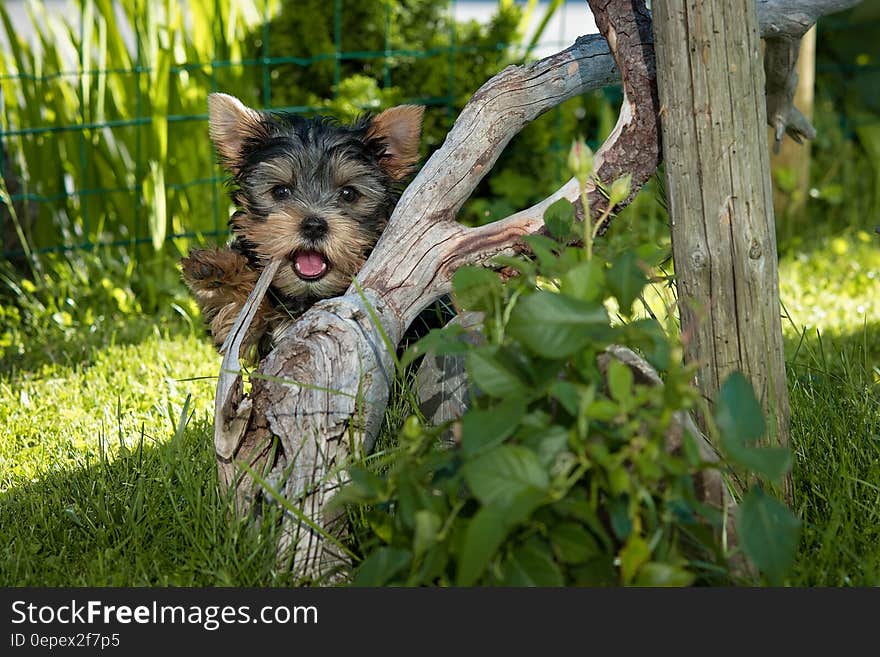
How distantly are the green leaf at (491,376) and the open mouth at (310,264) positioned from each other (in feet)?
5.16

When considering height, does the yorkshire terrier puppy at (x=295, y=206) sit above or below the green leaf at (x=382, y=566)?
above

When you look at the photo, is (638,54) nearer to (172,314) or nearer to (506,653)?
(506,653)

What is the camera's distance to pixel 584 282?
2205mm

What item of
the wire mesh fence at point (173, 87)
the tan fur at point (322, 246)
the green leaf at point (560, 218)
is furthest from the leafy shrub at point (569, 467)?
the wire mesh fence at point (173, 87)

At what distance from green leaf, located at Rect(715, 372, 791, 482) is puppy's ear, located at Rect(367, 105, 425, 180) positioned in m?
2.02

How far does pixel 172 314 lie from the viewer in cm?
552

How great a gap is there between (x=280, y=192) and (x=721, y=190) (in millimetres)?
1681

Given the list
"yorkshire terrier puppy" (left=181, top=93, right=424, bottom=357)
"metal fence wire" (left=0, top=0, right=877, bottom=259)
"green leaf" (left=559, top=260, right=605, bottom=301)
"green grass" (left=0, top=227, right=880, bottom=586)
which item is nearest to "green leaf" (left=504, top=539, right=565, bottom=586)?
"green leaf" (left=559, top=260, right=605, bottom=301)

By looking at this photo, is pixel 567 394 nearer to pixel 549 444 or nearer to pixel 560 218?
pixel 549 444

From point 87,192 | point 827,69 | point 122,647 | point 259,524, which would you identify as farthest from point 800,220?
point 122,647

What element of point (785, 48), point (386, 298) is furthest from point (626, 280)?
point (785, 48)

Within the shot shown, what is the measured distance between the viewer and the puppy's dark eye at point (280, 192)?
3.80 metres

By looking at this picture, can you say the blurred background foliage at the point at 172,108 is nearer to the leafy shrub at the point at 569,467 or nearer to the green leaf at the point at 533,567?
the leafy shrub at the point at 569,467

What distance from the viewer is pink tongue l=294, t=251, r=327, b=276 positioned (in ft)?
12.2
